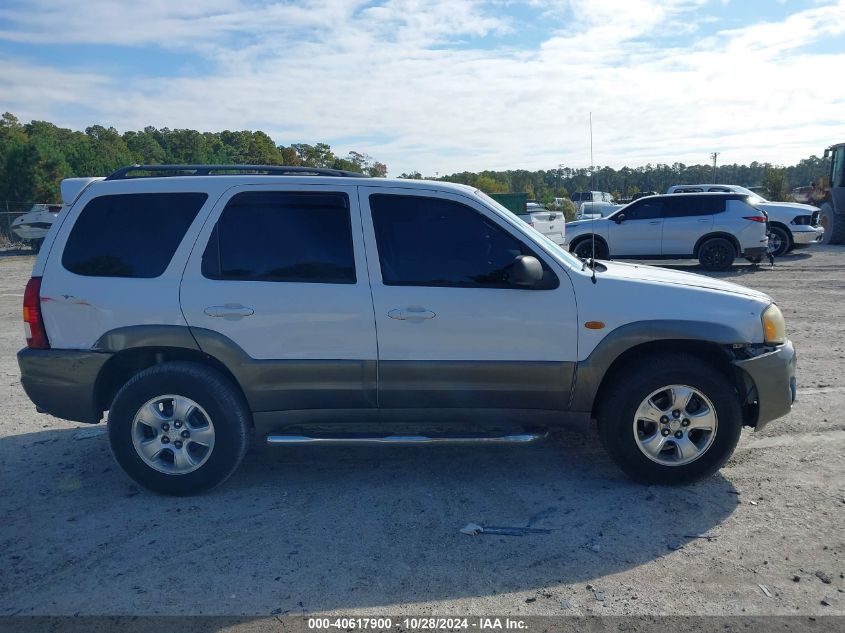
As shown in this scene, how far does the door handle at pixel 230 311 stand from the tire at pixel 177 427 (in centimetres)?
39

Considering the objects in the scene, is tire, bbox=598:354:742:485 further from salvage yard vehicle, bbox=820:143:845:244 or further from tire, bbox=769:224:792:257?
salvage yard vehicle, bbox=820:143:845:244

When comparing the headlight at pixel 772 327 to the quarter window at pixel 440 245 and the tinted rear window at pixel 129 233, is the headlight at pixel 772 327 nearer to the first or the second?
the quarter window at pixel 440 245

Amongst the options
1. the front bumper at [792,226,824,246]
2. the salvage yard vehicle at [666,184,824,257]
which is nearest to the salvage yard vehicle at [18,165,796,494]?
the salvage yard vehicle at [666,184,824,257]

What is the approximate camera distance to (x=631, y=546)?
3.86 m

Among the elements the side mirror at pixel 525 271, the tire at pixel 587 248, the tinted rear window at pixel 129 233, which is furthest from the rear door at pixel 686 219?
the tinted rear window at pixel 129 233

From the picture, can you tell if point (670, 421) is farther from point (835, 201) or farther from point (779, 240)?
point (835, 201)

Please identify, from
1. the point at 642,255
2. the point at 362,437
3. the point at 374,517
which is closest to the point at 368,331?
the point at 362,437

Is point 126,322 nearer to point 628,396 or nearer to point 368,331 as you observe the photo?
point 368,331

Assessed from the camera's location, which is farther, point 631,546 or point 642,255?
point 642,255

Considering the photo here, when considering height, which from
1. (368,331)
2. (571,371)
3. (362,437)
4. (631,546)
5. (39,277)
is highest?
(39,277)

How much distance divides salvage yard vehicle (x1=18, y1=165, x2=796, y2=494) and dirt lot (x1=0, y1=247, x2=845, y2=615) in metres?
0.38

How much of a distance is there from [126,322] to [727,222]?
14455mm

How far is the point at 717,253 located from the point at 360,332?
13.7 metres

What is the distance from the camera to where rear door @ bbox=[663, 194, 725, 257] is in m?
16.1
